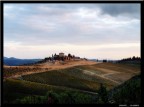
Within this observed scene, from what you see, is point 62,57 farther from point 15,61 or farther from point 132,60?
point 132,60

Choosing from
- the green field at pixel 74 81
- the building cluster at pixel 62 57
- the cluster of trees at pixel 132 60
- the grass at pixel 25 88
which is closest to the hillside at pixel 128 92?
the green field at pixel 74 81

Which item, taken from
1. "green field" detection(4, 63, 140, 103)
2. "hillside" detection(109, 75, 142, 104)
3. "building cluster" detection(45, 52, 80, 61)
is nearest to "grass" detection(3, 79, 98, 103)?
"green field" detection(4, 63, 140, 103)

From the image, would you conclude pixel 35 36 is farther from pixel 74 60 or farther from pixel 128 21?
pixel 128 21

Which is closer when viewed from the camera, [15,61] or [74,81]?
[15,61]

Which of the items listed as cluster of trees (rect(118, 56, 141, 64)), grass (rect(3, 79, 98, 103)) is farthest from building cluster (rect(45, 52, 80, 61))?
cluster of trees (rect(118, 56, 141, 64))

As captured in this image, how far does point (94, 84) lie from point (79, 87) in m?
0.17

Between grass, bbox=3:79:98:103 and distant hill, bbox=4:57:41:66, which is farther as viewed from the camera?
grass, bbox=3:79:98:103

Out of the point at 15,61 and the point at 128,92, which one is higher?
the point at 15,61

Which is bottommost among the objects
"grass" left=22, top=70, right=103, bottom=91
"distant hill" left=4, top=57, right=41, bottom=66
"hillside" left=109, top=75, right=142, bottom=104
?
"hillside" left=109, top=75, right=142, bottom=104

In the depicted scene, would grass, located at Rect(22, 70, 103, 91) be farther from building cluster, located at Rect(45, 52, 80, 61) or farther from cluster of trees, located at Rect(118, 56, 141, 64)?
cluster of trees, located at Rect(118, 56, 141, 64)

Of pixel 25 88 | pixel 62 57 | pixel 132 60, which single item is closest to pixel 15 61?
pixel 25 88

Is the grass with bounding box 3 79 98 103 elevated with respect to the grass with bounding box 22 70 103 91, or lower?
lower

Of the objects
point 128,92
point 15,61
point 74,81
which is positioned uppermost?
point 15,61

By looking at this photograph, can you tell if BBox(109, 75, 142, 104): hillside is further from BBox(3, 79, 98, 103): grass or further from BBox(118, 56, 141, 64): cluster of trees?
BBox(3, 79, 98, 103): grass
